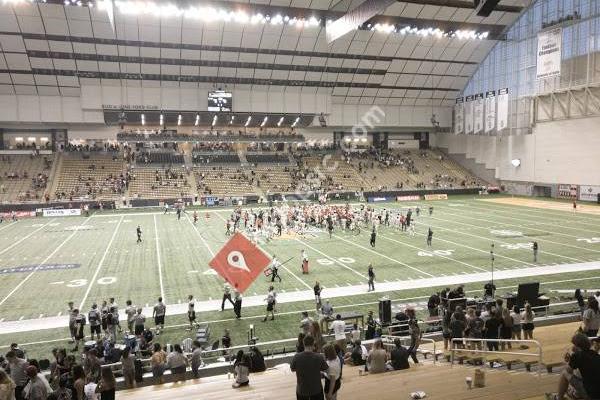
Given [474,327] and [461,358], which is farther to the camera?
[474,327]

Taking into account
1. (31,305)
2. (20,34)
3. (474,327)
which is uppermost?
(20,34)

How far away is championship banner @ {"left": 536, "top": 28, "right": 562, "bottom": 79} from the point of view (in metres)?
47.7

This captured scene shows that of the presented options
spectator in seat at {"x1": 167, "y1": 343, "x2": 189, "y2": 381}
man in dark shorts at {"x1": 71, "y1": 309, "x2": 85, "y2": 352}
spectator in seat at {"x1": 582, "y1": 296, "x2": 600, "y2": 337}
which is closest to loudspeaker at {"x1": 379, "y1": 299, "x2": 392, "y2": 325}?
spectator in seat at {"x1": 582, "y1": 296, "x2": 600, "y2": 337}

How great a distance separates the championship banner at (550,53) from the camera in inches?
1877

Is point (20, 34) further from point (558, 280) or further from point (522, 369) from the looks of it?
point (522, 369)

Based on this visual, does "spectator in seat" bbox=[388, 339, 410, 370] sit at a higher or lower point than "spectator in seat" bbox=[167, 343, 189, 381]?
higher

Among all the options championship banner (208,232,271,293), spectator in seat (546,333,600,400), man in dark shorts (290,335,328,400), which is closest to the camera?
spectator in seat (546,333,600,400)

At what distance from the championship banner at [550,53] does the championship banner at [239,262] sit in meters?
45.3

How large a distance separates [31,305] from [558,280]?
2042cm

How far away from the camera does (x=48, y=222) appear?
133 ft

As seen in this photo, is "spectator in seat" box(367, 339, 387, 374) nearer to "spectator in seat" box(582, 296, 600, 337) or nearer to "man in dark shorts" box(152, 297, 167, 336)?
"spectator in seat" box(582, 296, 600, 337)

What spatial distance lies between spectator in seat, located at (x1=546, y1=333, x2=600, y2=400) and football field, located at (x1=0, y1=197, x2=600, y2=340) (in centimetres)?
1361

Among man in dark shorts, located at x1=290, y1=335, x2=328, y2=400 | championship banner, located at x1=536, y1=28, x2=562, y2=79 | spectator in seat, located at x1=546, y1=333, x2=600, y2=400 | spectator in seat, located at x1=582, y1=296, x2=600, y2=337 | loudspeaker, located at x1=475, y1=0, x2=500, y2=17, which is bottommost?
spectator in seat, located at x1=582, y1=296, x2=600, y2=337

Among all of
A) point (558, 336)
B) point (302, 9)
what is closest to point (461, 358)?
point (558, 336)
